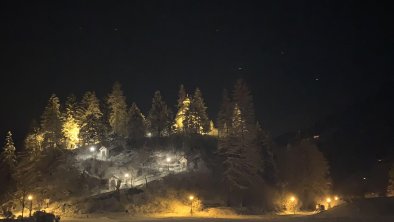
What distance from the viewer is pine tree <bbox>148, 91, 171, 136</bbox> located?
100 m

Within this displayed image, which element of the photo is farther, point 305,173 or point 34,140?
point 34,140

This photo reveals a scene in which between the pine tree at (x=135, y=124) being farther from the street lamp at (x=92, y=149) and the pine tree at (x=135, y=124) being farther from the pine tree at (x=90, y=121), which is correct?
the street lamp at (x=92, y=149)

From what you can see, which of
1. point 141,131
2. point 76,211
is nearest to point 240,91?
point 141,131

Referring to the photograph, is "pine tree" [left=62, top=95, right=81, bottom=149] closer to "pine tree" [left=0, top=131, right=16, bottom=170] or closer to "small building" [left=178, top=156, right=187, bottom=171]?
"pine tree" [left=0, top=131, right=16, bottom=170]

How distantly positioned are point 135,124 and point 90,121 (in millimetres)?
10646

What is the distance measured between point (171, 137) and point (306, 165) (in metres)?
31.6

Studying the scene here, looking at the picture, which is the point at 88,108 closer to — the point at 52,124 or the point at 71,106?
the point at 71,106

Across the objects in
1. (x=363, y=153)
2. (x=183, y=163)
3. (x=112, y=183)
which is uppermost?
(x=363, y=153)

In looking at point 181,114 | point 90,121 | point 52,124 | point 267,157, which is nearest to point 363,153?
point 267,157

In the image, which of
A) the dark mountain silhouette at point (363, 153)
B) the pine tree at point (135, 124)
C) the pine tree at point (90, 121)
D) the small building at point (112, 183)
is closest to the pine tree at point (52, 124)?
the pine tree at point (90, 121)

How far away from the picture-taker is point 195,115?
9762 cm

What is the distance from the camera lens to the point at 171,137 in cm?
9612

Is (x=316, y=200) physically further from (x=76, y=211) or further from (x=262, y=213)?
(x=76, y=211)

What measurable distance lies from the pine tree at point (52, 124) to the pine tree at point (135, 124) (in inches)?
641
